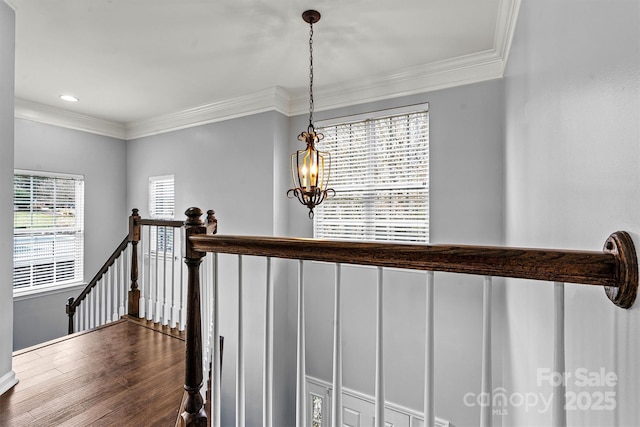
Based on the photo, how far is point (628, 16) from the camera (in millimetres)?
632

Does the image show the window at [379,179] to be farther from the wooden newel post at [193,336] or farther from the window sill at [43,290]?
the window sill at [43,290]

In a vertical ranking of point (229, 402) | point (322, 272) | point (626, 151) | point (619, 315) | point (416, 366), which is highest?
point (626, 151)

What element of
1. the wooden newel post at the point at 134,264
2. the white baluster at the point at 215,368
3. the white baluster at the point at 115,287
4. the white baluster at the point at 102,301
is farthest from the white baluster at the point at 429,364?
the white baluster at the point at 102,301

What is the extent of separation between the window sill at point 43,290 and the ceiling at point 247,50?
7.25 ft

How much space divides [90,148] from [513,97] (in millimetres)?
5303

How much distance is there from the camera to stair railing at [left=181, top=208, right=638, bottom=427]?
57 cm

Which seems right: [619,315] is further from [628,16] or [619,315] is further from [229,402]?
[229,402]

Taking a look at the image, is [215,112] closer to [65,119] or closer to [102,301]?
[65,119]

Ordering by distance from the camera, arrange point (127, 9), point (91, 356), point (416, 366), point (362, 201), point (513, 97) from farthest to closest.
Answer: point (362, 201)
point (416, 366)
point (91, 356)
point (127, 9)
point (513, 97)

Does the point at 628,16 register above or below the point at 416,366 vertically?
above

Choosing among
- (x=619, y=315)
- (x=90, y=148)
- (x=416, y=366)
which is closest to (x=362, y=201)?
(x=416, y=366)

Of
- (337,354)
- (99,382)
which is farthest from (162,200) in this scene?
(337,354)

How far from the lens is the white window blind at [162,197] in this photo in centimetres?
458

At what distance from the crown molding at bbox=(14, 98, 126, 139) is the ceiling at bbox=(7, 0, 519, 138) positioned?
0.03 meters
